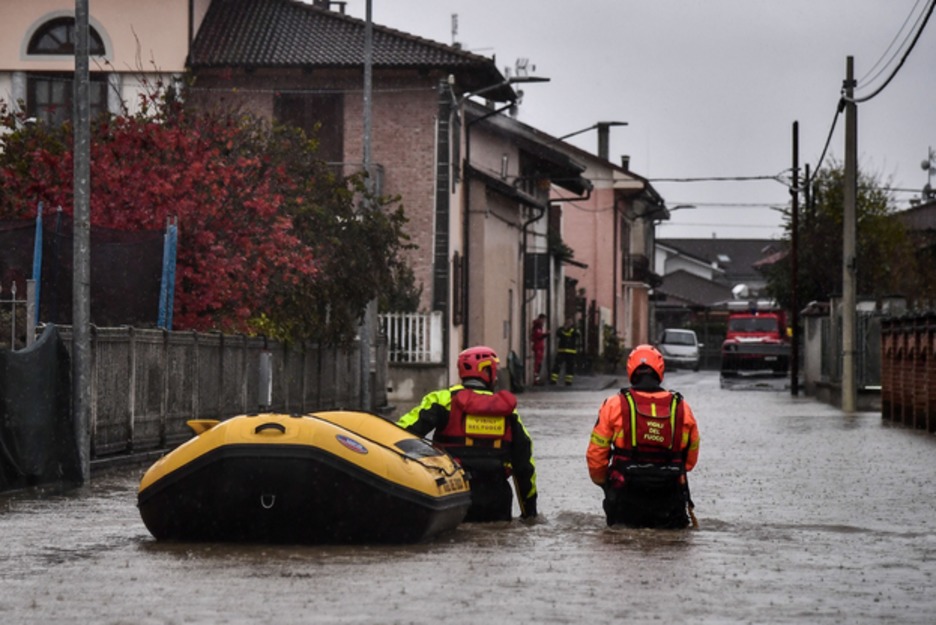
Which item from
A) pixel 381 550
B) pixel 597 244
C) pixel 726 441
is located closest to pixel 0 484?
pixel 381 550

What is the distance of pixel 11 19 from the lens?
143 feet

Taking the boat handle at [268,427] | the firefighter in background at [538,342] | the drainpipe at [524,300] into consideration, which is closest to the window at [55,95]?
the drainpipe at [524,300]

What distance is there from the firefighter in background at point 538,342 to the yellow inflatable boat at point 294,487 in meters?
42.7

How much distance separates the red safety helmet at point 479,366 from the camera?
13602mm

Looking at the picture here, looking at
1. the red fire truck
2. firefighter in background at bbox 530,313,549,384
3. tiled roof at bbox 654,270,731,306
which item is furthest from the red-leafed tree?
tiled roof at bbox 654,270,731,306

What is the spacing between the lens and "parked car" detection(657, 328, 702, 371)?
83375 millimetres

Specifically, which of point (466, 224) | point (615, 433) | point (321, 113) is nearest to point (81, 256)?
point (615, 433)

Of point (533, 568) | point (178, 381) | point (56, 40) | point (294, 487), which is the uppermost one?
point (56, 40)

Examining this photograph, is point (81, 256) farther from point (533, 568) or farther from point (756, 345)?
point (756, 345)

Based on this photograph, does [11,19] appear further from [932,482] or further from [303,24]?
[932,482]

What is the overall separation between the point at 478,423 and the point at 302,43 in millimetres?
31855

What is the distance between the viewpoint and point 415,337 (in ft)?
144

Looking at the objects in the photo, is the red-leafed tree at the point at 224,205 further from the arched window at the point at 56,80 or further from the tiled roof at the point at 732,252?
the tiled roof at the point at 732,252

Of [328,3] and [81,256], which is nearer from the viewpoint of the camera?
[81,256]
